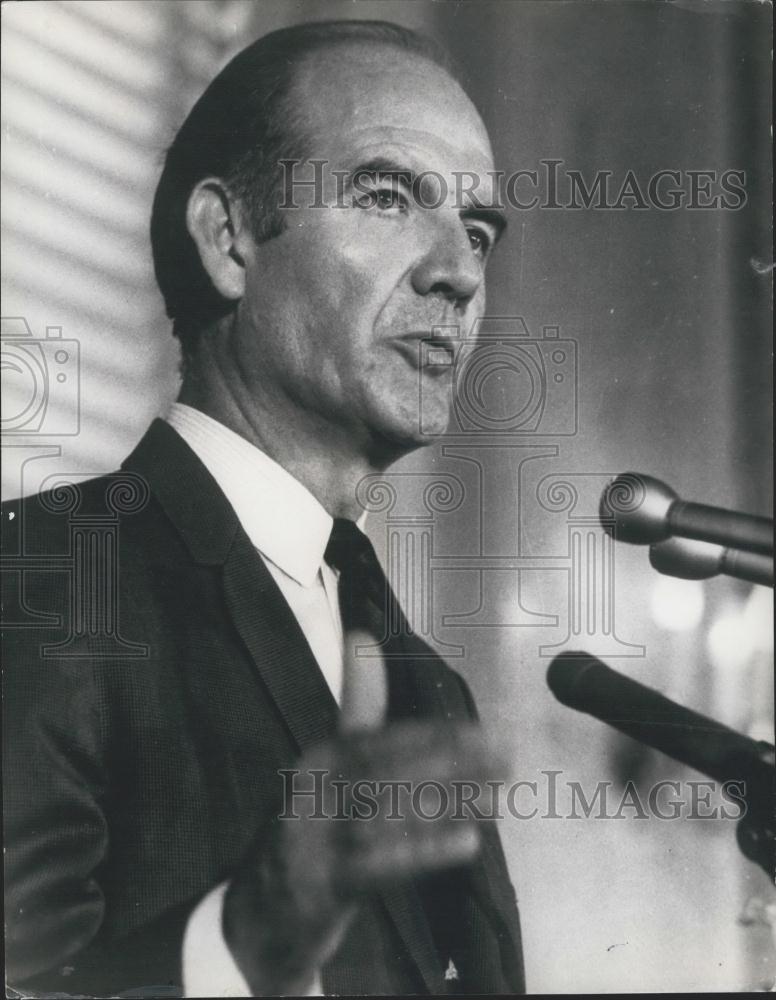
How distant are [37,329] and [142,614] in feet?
2.36

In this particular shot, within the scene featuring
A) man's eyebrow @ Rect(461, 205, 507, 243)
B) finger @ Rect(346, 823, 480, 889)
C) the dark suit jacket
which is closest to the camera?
the dark suit jacket

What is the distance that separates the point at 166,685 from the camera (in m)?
2.64

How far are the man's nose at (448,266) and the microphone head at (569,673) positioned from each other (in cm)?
88

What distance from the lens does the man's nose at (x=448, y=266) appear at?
2.76m

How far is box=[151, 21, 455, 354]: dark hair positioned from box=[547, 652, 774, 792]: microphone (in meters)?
1.19

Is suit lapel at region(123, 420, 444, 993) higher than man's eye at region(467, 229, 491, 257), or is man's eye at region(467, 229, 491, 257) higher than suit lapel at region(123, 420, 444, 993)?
man's eye at region(467, 229, 491, 257)

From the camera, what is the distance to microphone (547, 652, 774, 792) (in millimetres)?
2779

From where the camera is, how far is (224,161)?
9.05ft

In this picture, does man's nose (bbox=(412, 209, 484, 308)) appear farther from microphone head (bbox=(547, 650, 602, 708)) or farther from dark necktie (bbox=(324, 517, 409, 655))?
microphone head (bbox=(547, 650, 602, 708))

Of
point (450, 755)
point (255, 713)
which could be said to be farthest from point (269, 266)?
point (450, 755)

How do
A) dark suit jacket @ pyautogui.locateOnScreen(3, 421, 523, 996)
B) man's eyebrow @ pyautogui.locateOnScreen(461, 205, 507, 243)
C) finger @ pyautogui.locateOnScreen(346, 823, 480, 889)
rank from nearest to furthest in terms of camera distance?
dark suit jacket @ pyautogui.locateOnScreen(3, 421, 523, 996) → finger @ pyautogui.locateOnScreen(346, 823, 480, 889) → man's eyebrow @ pyautogui.locateOnScreen(461, 205, 507, 243)

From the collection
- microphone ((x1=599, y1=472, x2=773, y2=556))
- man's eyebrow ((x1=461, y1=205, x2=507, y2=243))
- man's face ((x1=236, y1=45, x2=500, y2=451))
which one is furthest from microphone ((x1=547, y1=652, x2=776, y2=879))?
man's eyebrow ((x1=461, y1=205, x2=507, y2=243))

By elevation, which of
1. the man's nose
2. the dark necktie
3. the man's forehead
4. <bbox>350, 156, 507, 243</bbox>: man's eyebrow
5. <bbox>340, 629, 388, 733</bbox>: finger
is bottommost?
<bbox>340, 629, 388, 733</bbox>: finger

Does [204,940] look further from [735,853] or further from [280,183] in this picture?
[280,183]
